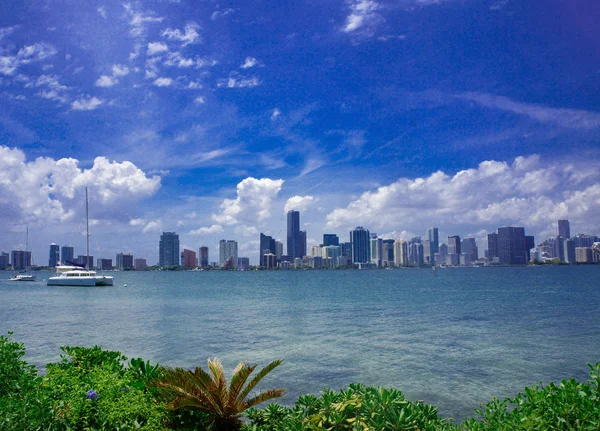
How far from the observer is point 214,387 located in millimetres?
7953

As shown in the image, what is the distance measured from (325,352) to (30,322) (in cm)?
2583

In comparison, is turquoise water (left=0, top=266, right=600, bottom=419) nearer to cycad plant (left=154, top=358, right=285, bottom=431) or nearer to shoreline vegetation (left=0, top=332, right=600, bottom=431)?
cycad plant (left=154, top=358, right=285, bottom=431)

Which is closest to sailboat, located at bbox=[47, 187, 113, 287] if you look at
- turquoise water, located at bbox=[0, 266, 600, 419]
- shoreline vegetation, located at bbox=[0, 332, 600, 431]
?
turquoise water, located at bbox=[0, 266, 600, 419]

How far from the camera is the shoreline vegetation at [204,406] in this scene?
551 centimetres

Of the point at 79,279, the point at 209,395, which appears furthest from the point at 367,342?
the point at 79,279

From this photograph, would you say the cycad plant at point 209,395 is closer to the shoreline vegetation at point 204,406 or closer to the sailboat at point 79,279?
the shoreline vegetation at point 204,406

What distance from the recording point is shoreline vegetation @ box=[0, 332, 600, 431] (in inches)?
217

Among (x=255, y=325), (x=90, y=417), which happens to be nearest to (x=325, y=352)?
(x=255, y=325)

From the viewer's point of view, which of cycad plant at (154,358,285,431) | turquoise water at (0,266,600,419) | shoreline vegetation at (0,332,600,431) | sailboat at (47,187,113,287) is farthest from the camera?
sailboat at (47,187,113,287)

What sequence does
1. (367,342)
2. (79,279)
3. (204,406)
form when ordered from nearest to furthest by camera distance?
(204,406)
(367,342)
(79,279)

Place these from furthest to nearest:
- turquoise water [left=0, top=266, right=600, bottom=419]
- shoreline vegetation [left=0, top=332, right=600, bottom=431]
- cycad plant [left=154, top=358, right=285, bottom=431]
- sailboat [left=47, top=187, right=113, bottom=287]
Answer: sailboat [left=47, top=187, right=113, bottom=287] → turquoise water [left=0, top=266, right=600, bottom=419] → cycad plant [left=154, top=358, right=285, bottom=431] → shoreline vegetation [left=0, top=332, right=600, bottom=431]

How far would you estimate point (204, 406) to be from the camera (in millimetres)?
7570

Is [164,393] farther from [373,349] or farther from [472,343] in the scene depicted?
[472,343]

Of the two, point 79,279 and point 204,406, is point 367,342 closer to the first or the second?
point 204,406
